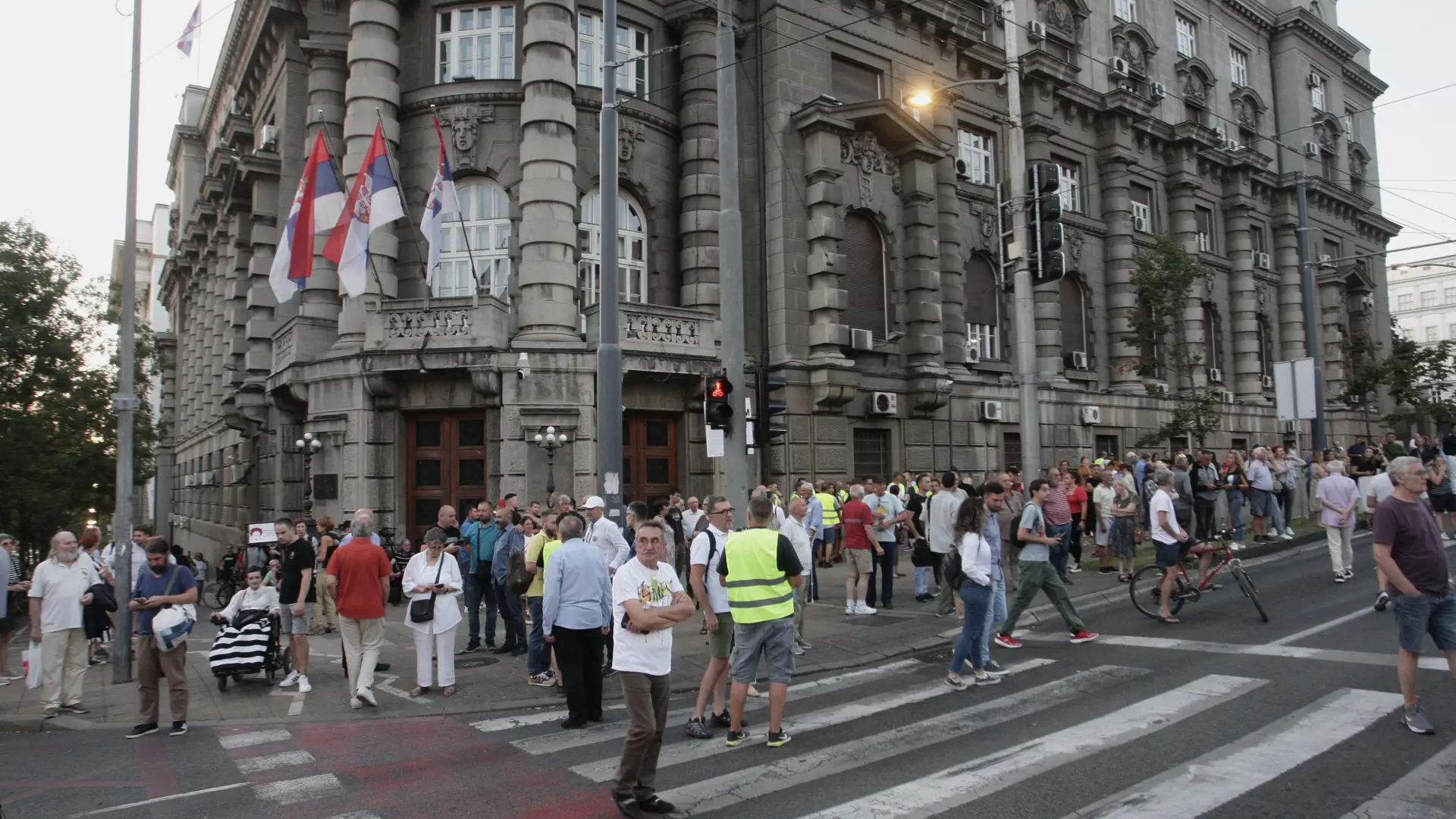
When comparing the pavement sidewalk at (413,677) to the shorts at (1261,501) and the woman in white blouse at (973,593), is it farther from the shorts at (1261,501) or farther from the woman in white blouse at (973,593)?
the shorts at (1261,501)

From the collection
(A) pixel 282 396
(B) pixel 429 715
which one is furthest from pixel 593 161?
(B) pixel 429 715

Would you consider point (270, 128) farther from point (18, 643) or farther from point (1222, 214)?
point (1222, 214)

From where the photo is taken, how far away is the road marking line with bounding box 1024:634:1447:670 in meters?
8.60

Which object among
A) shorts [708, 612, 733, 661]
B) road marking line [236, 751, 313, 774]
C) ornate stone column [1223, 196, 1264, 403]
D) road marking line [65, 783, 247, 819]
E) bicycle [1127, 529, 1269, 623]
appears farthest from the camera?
ornate stone column [1223, 196, 1264, 403]

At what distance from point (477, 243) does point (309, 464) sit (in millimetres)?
6117

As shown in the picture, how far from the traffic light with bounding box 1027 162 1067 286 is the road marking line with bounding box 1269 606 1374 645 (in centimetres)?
656

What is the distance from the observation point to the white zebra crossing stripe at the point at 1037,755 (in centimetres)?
548

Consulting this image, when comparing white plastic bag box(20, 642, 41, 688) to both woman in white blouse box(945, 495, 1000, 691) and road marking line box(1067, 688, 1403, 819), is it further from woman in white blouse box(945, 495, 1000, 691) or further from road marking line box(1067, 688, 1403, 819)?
road marking line box(1067, 688, 1403, 819)

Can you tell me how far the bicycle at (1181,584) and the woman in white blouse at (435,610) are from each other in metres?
8.71

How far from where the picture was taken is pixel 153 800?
628 cm

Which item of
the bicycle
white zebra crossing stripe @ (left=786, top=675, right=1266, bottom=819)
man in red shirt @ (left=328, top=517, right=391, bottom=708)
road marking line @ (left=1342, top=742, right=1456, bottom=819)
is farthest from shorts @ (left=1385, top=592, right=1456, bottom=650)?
man in red shirt @ (left=328, top=517, right=391, bottom=708)

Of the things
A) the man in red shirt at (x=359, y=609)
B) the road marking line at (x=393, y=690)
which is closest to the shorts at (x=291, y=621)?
the road marking line at (x=393, y=690)

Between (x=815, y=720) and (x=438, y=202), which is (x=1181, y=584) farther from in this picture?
(x=438, y=202)

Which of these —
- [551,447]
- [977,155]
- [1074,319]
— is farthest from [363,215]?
[1074,319]
